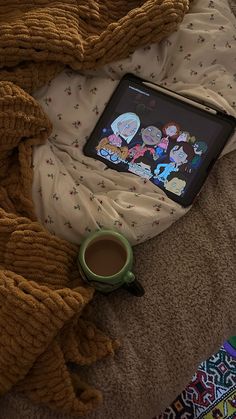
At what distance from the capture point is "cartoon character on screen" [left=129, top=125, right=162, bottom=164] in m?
0.95

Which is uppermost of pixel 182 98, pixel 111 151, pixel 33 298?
pixel 182 98

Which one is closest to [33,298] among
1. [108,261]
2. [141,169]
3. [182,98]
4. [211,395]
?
[108,261]

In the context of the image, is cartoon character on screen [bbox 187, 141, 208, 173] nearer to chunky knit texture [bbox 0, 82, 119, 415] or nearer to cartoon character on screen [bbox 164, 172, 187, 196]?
cartoon character on screen [bbox 164, 172, 187, 196]

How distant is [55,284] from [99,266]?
8 centimetres

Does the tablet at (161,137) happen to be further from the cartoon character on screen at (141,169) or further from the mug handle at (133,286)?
the mug handle at (133,286)

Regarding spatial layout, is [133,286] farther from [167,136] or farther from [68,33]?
[68,33]

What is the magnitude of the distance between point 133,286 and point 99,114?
0.34 meters

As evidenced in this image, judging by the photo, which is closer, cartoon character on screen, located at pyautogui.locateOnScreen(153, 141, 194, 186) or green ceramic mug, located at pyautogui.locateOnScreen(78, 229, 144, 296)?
green ceramic mug, located at pyautogui.locateOnScreen(78, 229, 144, 296)

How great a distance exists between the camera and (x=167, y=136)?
3.13 feet

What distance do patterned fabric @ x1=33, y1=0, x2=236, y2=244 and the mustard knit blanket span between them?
3 centimetres

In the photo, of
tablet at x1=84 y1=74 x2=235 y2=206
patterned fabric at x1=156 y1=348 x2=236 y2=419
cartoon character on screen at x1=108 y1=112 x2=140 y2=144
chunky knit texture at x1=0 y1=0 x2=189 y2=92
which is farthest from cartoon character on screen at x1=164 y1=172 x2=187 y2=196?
patterned fabric at x1=156 y1=348 x2=236 y2=419

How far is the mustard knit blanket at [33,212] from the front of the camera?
0.78 meters

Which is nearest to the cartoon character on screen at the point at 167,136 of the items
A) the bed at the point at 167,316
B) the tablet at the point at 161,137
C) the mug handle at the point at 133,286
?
the tablet at the point at 161,137

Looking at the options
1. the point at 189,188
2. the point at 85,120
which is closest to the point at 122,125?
the point at 85,120
